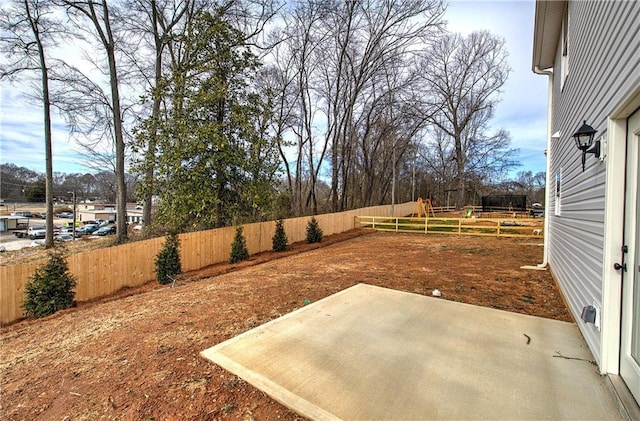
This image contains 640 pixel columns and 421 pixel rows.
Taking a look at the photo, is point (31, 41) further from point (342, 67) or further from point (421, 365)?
point (421, 365)

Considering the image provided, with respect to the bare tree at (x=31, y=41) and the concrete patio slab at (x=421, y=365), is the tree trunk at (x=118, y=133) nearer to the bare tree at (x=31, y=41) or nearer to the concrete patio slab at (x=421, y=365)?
the bare tree at (x=31, y=41)

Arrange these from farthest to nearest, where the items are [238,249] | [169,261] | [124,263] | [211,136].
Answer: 1. [238,249]
2. [211,136]
3. [169,261]
4. [124,263]

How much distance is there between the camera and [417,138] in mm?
23125

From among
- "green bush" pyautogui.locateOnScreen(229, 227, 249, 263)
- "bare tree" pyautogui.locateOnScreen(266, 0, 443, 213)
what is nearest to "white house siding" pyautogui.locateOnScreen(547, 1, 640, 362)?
"green bush" pyautogui.locateOnScreen(229, 227, 249, 263)

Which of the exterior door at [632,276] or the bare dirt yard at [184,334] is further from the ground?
the exterior door at [632,276]

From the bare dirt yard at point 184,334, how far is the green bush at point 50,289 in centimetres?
50

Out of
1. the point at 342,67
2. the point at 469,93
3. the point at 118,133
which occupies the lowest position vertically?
the point at 118,133

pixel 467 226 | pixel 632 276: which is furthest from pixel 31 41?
pixel 467 226

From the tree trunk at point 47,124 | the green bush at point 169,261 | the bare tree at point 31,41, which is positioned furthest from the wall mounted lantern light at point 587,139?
the tree trunk at point 47,124

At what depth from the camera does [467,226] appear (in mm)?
11594

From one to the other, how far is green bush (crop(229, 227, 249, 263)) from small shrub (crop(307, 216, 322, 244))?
3391 millimetres

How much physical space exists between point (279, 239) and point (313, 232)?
1849mm

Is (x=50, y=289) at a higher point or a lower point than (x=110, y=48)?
lower

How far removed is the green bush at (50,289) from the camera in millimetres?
4539
